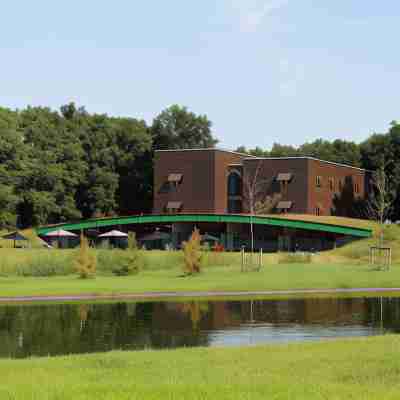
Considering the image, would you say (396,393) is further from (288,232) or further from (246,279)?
(288,232)

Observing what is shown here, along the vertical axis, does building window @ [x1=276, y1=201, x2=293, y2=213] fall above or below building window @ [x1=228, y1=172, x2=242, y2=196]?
below

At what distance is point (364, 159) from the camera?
10194 cm

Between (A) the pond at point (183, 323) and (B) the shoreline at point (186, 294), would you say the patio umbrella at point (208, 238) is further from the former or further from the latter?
(A) the pond at point (183, 323)

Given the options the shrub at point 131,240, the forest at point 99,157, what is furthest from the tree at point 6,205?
the shrub at point 131,240

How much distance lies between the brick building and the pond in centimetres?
4860

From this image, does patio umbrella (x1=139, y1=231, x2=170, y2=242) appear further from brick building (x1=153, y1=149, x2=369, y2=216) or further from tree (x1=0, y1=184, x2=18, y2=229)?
tree (x1=0, y1=184, x2=18, y2=229)

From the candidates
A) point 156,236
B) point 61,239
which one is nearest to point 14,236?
point 61,239

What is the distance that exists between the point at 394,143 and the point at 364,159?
31.3ft

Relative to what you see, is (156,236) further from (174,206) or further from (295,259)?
(295,259)

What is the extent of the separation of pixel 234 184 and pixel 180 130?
68.9 ft

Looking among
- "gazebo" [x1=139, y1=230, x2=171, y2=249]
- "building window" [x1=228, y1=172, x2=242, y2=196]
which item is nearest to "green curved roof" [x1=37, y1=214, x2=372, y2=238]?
"gazebo" [x1=139, y1=230, x2=171, y2=249]

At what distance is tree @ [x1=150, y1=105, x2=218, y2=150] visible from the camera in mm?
106938

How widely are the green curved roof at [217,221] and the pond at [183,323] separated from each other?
37345mm

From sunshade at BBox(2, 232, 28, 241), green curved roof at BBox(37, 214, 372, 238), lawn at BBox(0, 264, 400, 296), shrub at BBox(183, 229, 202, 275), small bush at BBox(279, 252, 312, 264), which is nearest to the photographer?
lawn at BBox(0, 264, 400, 296)
